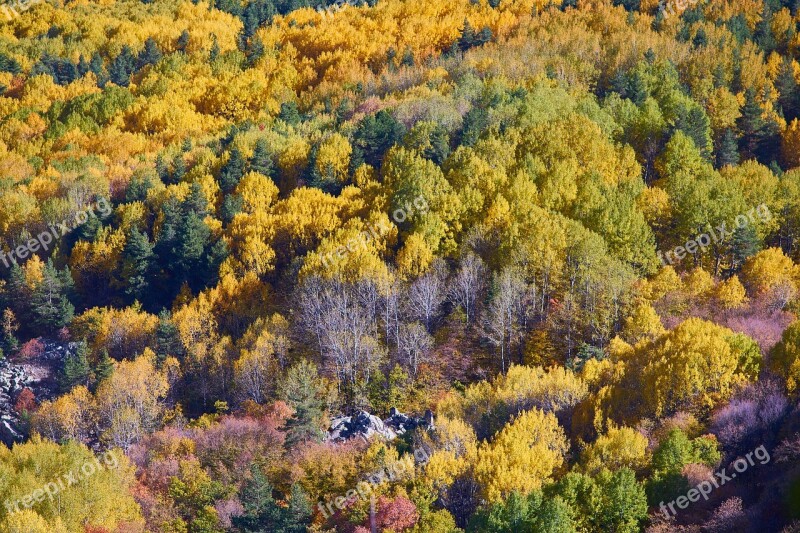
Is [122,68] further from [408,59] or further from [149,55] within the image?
[408,59]

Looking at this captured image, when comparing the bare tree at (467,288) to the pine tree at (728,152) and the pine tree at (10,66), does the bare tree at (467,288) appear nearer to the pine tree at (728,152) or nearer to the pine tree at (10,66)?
the pine tree at (728,152)

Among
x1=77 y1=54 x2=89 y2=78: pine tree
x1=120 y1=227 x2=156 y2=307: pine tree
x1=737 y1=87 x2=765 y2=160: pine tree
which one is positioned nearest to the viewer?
x1=120 y1=227 x2=156 y2=307: pine tree

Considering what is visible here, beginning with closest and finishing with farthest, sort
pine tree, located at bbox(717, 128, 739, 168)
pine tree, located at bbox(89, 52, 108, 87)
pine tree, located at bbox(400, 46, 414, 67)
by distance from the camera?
pine tree, located at bbox(717, 128, 739, 168)
pine tree, located at bbox(400, 46, 414, 67)
pine tree, located at bbox(89, 52, 108, 87)

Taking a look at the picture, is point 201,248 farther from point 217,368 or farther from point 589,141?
point 589,141

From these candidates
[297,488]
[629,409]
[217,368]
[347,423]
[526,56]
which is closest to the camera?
[297,488]

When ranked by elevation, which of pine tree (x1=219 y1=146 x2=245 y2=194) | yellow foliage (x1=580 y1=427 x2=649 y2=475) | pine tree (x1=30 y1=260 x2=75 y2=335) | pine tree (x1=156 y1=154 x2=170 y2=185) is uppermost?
yellow foliage (x1=580 y1=427 x2=649 y2=475)

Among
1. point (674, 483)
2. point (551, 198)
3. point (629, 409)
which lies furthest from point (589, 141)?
point (674, 483)

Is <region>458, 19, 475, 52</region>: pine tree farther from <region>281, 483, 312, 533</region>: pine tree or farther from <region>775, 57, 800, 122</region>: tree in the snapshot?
<region>281, 483, 312, 533</region>: pine tree

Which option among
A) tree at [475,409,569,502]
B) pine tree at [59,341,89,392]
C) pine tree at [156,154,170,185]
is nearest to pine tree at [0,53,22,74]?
pine tree at [156,154,170,185]
